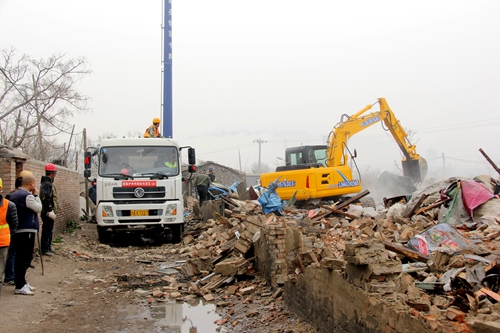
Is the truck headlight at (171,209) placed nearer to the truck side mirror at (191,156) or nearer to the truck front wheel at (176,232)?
the truck front wheel at (176,232)

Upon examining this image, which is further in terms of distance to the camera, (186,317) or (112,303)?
(112,303)

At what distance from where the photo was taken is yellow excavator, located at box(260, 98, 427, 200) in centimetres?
1396

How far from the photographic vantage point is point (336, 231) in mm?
8914

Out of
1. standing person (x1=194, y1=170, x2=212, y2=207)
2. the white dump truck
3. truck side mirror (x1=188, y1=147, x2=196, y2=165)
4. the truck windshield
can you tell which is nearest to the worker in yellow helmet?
the white dump truck

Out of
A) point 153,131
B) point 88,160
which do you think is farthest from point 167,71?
point 88,160

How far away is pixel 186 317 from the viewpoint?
20.1 feet

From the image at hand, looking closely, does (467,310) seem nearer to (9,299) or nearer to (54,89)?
(9,299)

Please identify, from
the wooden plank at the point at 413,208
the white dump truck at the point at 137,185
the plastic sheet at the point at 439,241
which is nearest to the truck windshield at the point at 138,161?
the white dump truck at the point at 137,185

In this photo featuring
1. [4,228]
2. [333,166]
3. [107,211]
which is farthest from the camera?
[333,166]

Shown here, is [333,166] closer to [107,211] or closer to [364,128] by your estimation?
[364,128]

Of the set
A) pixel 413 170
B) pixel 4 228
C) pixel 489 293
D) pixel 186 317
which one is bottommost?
pixel 186 317

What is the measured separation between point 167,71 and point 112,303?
1374 cm

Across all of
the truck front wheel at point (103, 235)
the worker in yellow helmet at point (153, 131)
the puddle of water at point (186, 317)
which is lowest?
the puddle of water at point (186, 317)

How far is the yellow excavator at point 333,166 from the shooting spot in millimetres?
13961
